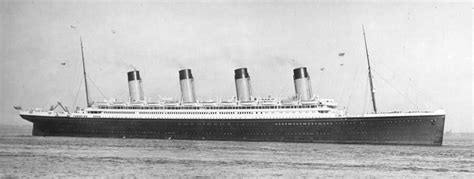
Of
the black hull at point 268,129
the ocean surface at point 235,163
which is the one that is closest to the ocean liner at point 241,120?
the black hull at point 268,129

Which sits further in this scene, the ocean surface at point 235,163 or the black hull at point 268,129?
the black hull at point 268,129

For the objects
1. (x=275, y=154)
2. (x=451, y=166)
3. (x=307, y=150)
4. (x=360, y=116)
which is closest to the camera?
(x=451, y=166)

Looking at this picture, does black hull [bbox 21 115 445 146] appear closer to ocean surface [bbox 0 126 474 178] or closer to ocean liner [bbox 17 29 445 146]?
ocean liner [bbox 17 29 445 146]

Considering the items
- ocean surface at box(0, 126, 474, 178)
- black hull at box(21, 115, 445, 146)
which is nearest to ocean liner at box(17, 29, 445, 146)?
black hull at box(21, 115, 445, 146)

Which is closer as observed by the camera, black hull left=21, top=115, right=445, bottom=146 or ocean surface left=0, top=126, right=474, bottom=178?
ocean surface left=0, top=126, right=474, bottom=178

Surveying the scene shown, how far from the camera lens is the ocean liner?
42156mm

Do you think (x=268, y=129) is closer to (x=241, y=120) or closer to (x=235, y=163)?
(x=241, y=120)

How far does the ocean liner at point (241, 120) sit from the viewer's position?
42.2 meters

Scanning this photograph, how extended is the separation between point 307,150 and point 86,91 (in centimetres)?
2613

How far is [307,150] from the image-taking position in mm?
37312

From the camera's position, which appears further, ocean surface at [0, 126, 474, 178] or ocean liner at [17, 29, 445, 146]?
ocean liner at [17, 29, 445, 146]

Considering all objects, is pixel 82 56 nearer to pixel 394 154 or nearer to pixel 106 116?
pixel 106 116

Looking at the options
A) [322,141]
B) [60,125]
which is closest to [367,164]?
[322,141]

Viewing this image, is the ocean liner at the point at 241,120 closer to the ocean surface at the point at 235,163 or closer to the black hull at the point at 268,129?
the black hull at the point at 268,129
